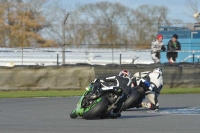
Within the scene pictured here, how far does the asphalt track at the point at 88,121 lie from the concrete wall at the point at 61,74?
4.95 meters

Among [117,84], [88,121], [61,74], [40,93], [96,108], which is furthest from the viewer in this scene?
[61,74]

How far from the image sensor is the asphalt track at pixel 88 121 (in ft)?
35.7

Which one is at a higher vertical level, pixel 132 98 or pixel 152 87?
pixel 152 87

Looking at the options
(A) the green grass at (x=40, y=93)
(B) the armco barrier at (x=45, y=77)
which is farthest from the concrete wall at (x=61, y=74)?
(A) the green grass at (x=40, y=93)

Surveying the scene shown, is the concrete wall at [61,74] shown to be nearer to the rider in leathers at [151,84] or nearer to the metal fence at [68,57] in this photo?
the metal fence at [68,57]

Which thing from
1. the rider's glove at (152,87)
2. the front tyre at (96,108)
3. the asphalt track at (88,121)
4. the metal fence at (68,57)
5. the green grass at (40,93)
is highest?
the metal fence at (68,57)

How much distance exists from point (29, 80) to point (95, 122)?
11.0 metres

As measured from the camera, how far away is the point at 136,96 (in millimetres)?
14648

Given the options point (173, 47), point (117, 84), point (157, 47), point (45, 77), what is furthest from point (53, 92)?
point (117, 84)

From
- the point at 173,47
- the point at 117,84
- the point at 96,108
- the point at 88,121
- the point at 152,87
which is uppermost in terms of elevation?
the point at 173,47

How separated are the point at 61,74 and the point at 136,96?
856 cm

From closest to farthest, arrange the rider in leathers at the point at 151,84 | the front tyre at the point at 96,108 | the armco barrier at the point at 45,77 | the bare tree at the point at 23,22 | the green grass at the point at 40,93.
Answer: the front tyre at the point at 96,108, the rider in leathers at the point at 151,84, the green grass at the point at 40,93, the armco barrier at the point at 45,77, the bare tree at the point at 23,22

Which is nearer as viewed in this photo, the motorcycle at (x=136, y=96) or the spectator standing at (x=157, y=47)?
the motorcycle at (x=136, y=96)

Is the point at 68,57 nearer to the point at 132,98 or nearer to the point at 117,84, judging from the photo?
the point at 132,98
